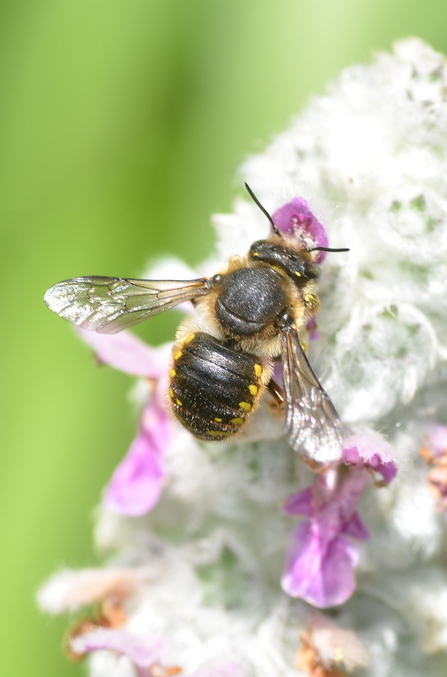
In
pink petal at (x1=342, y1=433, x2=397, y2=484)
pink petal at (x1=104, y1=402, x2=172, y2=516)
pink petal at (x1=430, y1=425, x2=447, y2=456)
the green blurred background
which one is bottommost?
pink petal at (x1=430, y1=425, x2=447, y2=456)

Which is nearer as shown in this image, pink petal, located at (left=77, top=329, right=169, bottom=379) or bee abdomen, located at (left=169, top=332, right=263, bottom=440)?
bee abdomen, located at (left=169, top=332, right=263, bottom=440)

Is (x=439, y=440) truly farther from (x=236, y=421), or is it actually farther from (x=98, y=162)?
(x=98, y=162)

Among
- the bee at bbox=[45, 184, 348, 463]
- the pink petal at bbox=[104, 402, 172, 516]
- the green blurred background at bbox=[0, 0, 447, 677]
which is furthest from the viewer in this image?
the green blurred background at bbox=[0, 0, 447, 677]

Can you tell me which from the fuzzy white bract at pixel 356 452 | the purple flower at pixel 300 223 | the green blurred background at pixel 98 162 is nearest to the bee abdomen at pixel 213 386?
the fuzzy white bract at pixel 356 452

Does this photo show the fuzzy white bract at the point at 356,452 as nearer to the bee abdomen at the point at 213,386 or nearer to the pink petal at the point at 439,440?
the pink petal at the point at 439,440

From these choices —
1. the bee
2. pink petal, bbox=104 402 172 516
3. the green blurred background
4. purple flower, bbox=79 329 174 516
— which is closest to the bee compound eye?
the bee

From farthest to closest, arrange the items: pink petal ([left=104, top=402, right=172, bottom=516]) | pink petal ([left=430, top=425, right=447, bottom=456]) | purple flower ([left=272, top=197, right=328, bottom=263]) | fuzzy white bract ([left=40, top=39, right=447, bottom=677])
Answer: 1. pink petal ([left=104, top=402, right=172, bottom=516])
2. pink petal ([left=430, top=425, right=447, bottom=456])
3. fuzzy white bract ([left=40, top=39, right=447, bottom=677])
4. purple flower ([left=272, top=197, right=328, bottom=263])

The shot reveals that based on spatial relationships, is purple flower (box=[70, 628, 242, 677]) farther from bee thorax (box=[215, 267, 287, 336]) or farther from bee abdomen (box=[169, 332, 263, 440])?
bee thorax (box=[215, 267, 287, 336])
